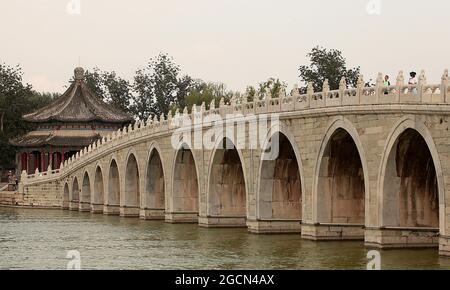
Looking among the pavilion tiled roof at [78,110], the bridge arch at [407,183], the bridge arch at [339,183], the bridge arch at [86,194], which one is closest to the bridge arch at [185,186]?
the bridge arch at [339,183]

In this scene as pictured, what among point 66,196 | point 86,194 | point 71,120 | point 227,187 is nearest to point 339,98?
point 227,187

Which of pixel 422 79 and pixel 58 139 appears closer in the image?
pixel 422 79

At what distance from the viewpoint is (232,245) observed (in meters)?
37.0

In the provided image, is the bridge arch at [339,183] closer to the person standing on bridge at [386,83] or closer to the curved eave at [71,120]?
the person standing on bridge at [386,83]

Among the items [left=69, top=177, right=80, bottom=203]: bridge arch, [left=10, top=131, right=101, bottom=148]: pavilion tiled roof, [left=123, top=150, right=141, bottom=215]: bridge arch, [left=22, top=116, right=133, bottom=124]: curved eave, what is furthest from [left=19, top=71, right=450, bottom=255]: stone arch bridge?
[left=22, top=116, right=133, bottom=124]: curved eave

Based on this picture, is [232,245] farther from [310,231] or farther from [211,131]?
[211,131]

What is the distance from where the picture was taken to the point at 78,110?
8556 cm

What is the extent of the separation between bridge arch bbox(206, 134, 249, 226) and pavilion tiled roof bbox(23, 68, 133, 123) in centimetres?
3968

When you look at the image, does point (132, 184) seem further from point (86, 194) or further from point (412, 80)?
point (412, 80)

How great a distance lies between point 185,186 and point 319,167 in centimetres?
1483

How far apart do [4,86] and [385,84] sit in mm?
66821

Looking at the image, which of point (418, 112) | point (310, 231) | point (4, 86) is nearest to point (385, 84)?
point (418, 112)

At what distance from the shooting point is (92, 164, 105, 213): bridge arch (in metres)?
63.3

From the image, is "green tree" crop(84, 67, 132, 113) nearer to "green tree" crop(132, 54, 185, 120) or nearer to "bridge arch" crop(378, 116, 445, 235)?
"green tree" crop(132, 54, 185, 120)
